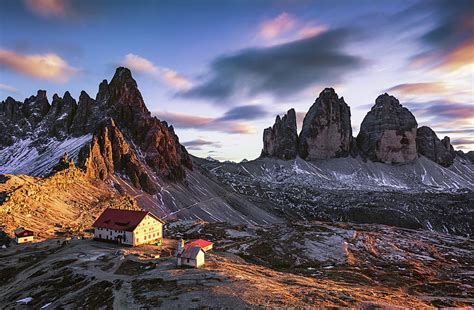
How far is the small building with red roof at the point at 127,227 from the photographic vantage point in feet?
253

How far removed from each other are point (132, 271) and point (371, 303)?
38.2 m

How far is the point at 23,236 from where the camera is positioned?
3123 inches

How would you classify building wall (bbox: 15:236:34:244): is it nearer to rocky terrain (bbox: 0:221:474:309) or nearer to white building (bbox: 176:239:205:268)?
rocky terrain (bbox: 0:221:474:309)

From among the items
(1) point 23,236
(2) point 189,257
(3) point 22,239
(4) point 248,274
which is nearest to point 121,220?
(1) point 23,236

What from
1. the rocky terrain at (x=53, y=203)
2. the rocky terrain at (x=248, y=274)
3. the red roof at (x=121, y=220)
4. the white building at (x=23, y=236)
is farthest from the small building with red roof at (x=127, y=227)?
the rocky terrain at (x=53, y=203)

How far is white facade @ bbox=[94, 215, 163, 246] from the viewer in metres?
76.9

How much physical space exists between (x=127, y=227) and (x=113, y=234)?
448 cm

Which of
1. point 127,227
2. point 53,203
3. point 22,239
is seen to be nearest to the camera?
point 127,227

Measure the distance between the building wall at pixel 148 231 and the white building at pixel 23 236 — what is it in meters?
26.7

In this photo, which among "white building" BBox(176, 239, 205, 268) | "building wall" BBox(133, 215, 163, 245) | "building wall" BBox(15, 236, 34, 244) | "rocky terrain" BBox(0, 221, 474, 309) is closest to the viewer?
"rocky terrain" BBox(0, 221, 474, 309)

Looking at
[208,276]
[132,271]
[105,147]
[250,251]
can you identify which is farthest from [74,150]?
[208,276]

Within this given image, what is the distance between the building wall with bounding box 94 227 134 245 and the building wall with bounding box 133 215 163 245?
1.39 meters

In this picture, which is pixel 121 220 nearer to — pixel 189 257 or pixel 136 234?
pixel 136 234

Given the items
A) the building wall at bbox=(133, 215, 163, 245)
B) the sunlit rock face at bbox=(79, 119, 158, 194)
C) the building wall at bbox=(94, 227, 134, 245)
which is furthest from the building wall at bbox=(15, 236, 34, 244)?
the sunlit rock face at bbox=(79, 119, 158, 194)
